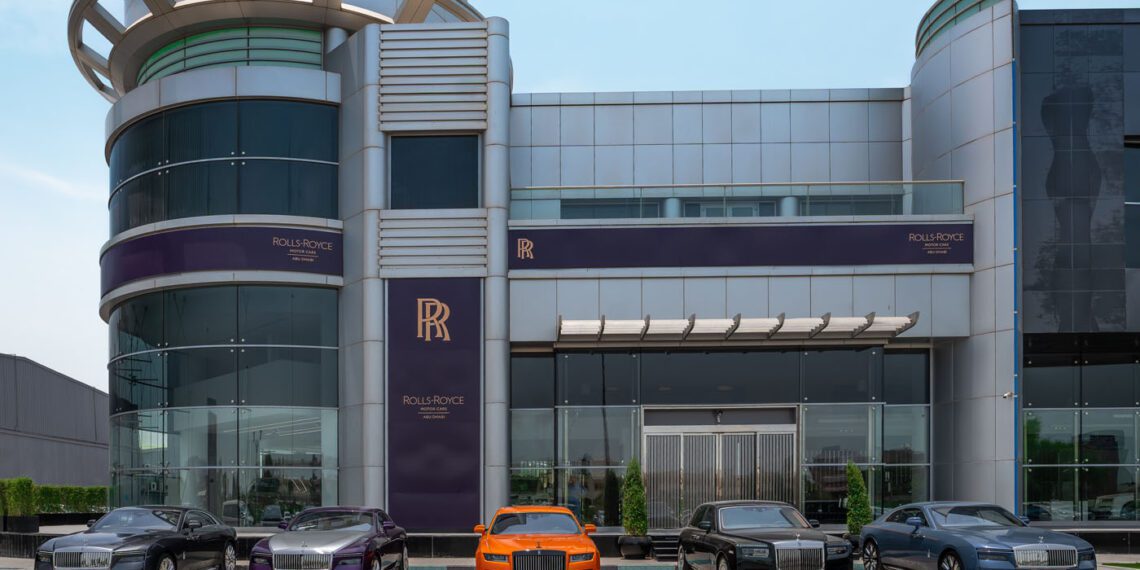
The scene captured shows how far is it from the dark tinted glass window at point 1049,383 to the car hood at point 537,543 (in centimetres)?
1521

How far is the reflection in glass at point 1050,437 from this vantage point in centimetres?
2881

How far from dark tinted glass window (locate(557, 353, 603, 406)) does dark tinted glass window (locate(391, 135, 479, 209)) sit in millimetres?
4765

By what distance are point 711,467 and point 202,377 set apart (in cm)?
1301

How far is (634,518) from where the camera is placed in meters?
26.5

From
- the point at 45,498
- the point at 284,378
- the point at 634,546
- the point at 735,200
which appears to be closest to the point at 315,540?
the point at 634,546

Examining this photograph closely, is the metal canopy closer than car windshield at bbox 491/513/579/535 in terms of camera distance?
No

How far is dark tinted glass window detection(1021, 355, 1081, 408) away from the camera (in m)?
28.9

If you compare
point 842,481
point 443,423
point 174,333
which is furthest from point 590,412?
point 174,333

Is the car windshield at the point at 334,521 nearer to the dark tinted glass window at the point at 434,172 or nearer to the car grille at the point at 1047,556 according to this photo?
the dark tinted glass window at the point at 434,172

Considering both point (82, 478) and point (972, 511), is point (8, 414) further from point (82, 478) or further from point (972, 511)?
point (972, 511)

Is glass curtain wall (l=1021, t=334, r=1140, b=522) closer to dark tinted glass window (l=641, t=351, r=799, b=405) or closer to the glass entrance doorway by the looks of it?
dark tinted glass window (l=641, t=351, r=799, b=405)

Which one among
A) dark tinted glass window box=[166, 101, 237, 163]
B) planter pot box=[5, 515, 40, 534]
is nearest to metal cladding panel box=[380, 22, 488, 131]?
dark tinted glass window box=[166, 101, 237, 163]

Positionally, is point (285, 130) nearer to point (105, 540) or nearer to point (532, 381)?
point (532, 381)

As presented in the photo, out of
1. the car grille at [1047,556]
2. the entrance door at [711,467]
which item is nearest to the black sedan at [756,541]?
the car grille at [1047,556]
